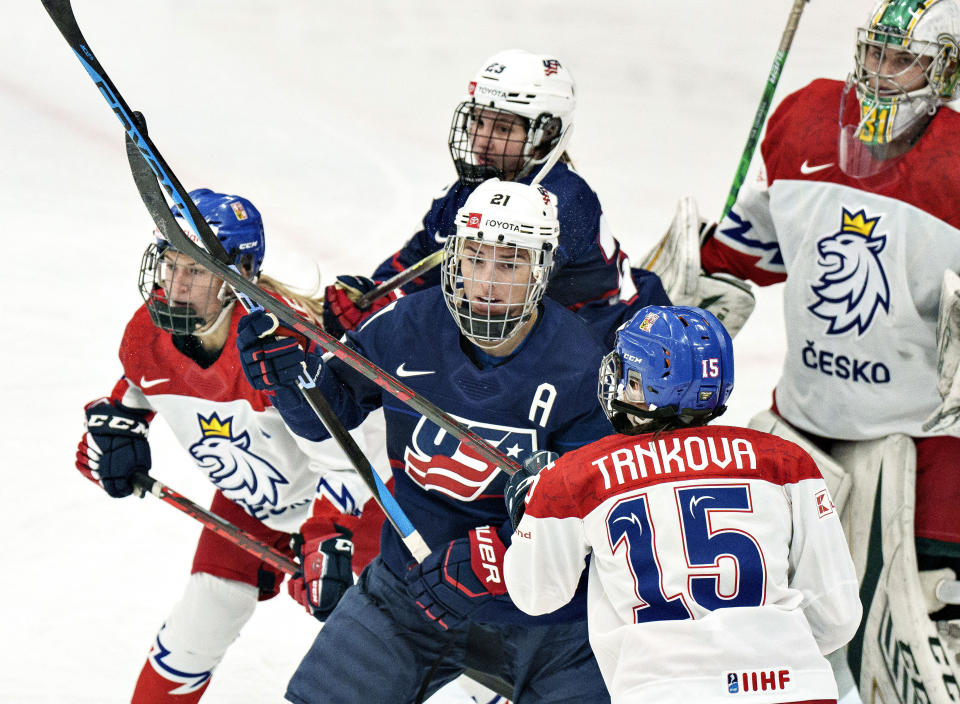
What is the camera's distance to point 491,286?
2346 mm

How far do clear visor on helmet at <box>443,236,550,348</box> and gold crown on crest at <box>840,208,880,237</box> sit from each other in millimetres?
922

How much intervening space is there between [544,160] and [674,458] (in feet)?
4.26

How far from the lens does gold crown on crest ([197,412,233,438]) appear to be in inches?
119

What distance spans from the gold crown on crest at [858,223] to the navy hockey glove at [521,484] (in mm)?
1143

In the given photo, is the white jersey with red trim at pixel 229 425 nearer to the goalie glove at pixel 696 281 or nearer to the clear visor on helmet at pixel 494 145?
the clear visor on helmet at pixel 494 145

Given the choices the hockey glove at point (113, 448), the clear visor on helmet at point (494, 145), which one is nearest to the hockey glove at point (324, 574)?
the hockey glove at point (113, 448)

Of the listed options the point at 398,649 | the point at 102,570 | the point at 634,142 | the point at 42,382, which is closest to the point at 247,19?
the point at 634,142

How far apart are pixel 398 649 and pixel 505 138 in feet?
4.07

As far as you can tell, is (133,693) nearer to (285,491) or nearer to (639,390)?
(285,491)

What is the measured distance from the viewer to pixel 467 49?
6.52 metres

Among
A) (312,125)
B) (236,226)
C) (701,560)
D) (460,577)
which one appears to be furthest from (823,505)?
(312,125)

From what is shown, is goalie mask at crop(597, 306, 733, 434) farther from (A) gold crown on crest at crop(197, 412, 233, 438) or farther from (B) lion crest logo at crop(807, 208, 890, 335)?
(A) gold crown on crest at crop(197, 412, 233, 438)

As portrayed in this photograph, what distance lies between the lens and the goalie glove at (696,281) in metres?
3.36

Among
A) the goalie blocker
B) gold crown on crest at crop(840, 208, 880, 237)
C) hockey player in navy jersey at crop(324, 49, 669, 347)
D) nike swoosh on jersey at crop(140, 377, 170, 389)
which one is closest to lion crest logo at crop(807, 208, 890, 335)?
gold crown on crest at crop(840, 208, 880, 237)
